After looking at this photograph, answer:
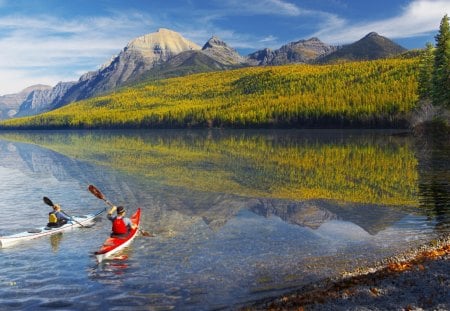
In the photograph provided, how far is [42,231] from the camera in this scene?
31547mm

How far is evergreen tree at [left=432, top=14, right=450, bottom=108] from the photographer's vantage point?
9583 centimetres

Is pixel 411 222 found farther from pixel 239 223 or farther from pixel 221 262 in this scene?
pixel 221 262

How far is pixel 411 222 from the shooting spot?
108 ft

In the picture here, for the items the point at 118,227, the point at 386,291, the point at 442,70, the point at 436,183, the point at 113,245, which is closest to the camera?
the point at 386,291

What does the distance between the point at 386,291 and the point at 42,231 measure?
939 inches

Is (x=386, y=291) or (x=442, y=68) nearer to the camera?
(x=386, y=291)

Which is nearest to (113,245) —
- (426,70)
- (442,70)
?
(442,70)

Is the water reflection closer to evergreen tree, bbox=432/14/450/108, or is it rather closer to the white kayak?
evergreen tree, bbox=432/14/450/108

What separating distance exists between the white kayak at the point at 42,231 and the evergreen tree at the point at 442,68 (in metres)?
84.3

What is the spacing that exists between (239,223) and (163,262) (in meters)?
10.7

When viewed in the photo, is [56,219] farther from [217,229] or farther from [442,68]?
[442,68]

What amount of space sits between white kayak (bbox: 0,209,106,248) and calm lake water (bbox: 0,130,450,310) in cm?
50

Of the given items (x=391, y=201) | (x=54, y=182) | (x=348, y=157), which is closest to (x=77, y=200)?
(x=54, y=182)

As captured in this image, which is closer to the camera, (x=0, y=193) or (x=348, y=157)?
(x=0, y=193)
